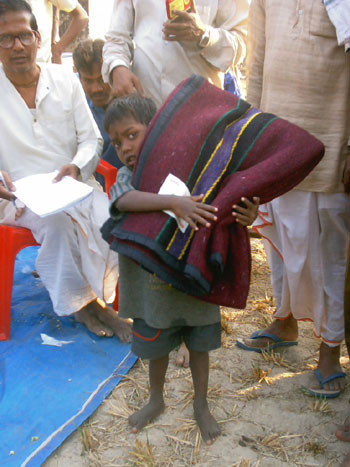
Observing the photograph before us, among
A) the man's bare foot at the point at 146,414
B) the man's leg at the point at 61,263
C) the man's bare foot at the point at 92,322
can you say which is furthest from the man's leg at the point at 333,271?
the man's bare foot at the point at 92,322

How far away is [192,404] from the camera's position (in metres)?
2.42

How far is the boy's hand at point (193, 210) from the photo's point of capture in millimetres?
1636

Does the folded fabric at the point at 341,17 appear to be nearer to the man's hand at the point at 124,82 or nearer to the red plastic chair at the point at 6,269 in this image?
the man's hand at the point at 124,82

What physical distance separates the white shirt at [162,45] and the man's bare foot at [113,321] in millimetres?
1394

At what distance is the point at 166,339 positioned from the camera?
2.08m

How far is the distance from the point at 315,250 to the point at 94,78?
2180 mm

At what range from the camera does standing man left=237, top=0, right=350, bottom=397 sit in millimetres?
2199

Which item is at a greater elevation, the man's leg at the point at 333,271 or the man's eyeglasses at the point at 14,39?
the man's eyeglasses at the point at 14,39

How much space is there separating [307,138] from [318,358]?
5.06ft

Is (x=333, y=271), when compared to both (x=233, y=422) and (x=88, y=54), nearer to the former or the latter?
(x=233, y=422)

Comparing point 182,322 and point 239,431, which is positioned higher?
point 182,322

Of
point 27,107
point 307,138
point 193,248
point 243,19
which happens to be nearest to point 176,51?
point 243,19

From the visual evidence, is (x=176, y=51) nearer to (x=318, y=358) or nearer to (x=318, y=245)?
(x=318, y=245)

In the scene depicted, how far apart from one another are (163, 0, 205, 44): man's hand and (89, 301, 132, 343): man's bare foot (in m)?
1.71
